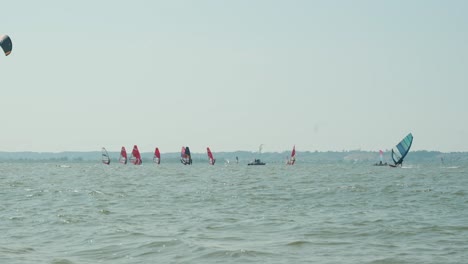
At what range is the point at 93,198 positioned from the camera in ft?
119

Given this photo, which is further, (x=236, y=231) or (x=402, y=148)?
(x=402, y=148)

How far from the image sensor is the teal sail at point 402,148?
91531mm

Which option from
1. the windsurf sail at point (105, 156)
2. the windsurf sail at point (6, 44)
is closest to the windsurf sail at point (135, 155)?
the windsurf sail at point (105, 156)

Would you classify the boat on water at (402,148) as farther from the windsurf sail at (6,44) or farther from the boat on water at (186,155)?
the windsurf sail at (6,44)

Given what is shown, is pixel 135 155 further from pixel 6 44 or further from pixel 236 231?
pixel 236 231

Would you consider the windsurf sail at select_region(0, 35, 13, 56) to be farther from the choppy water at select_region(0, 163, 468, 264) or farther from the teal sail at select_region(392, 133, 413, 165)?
the teal sail at select_region(392, 133, 413, 165)

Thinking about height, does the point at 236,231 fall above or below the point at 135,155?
below

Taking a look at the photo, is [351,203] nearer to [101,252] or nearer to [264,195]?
[264,195]

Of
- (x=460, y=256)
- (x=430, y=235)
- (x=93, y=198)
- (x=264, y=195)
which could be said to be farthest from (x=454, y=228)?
(x=93, y=198)

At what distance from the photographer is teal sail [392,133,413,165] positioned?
9153 centimetres

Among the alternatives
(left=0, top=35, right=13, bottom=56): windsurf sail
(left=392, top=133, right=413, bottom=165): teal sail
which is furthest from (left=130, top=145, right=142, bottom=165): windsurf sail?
(left=0, top=35, right=13, bottom=56): windsurf sail

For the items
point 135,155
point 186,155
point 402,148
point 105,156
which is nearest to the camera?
point 402,148

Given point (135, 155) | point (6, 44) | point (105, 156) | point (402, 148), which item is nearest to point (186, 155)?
point (135, 155)

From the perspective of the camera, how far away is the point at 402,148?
317 ft
